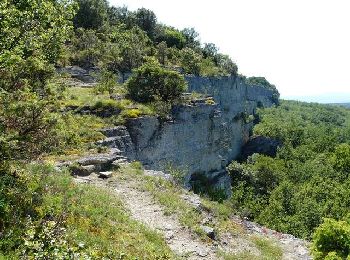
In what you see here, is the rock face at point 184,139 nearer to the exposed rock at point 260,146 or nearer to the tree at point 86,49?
the tree at point 86,49

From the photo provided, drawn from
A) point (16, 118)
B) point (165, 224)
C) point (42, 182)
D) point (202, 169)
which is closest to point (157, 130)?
point (202, 169)

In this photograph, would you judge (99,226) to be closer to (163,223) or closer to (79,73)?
(163,223)

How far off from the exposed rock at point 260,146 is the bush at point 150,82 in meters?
38.0

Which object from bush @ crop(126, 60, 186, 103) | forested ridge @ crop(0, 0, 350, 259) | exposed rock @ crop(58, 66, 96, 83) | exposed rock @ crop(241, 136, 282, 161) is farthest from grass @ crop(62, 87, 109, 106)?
exposed rock @ crop(241, 136, 282, 161)

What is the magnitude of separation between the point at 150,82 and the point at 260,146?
149 ft

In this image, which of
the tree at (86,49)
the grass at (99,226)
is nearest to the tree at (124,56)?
the tree at (86,49)

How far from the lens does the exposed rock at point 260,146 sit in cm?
7144

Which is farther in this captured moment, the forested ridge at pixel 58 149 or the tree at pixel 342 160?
the tree at pixel 342 160

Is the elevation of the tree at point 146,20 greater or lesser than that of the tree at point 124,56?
greater

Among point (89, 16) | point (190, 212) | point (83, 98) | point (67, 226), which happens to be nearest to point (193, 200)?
point (190, 212)

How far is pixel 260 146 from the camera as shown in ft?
245

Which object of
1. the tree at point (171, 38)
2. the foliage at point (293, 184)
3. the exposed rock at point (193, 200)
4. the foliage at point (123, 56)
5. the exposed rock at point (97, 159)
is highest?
the tree at point (171, 38)

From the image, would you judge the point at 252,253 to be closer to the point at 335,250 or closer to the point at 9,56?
the point at 335,250

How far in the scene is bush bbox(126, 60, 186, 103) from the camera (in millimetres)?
33375
